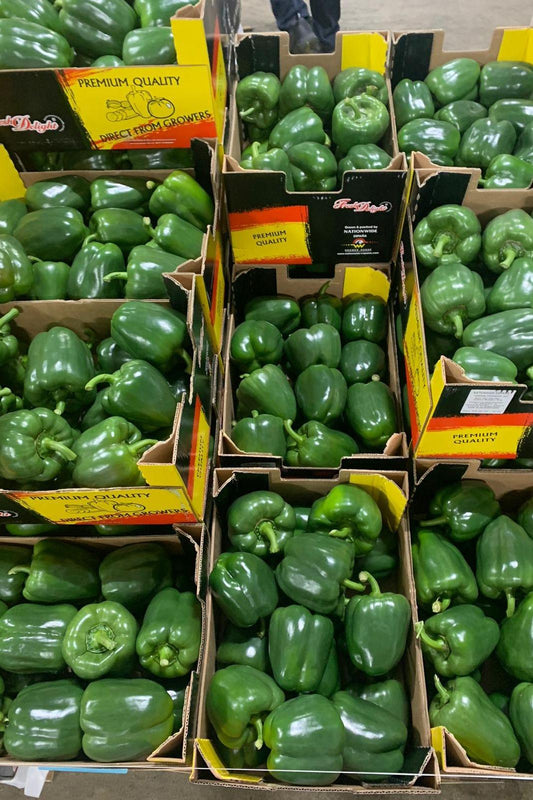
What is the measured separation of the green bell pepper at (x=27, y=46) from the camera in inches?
86.0

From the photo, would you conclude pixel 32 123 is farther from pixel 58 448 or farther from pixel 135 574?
pixel 135 574

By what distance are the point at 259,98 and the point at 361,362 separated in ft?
4.29

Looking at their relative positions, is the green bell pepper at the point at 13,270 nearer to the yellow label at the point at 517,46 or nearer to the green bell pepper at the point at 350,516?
the green bell pepper at the point at 350,516

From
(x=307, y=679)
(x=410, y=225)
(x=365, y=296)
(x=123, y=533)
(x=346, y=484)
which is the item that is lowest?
(x=307, y=679)

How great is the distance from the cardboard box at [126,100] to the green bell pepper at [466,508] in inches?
63.7

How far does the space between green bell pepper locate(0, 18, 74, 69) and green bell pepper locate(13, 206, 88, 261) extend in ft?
1.72

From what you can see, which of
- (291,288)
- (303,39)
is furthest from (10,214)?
(303,39)

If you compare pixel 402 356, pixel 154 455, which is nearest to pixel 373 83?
pixel 402 356

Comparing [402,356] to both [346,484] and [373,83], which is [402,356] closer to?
[346,484]

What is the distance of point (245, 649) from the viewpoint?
1851 mm

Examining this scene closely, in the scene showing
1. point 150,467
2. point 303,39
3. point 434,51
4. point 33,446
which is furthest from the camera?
point 303,39

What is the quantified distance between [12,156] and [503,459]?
2.24 m

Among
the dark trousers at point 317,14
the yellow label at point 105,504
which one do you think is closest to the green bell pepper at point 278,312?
the yellow label at point 105,504

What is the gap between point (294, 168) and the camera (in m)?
2.54
